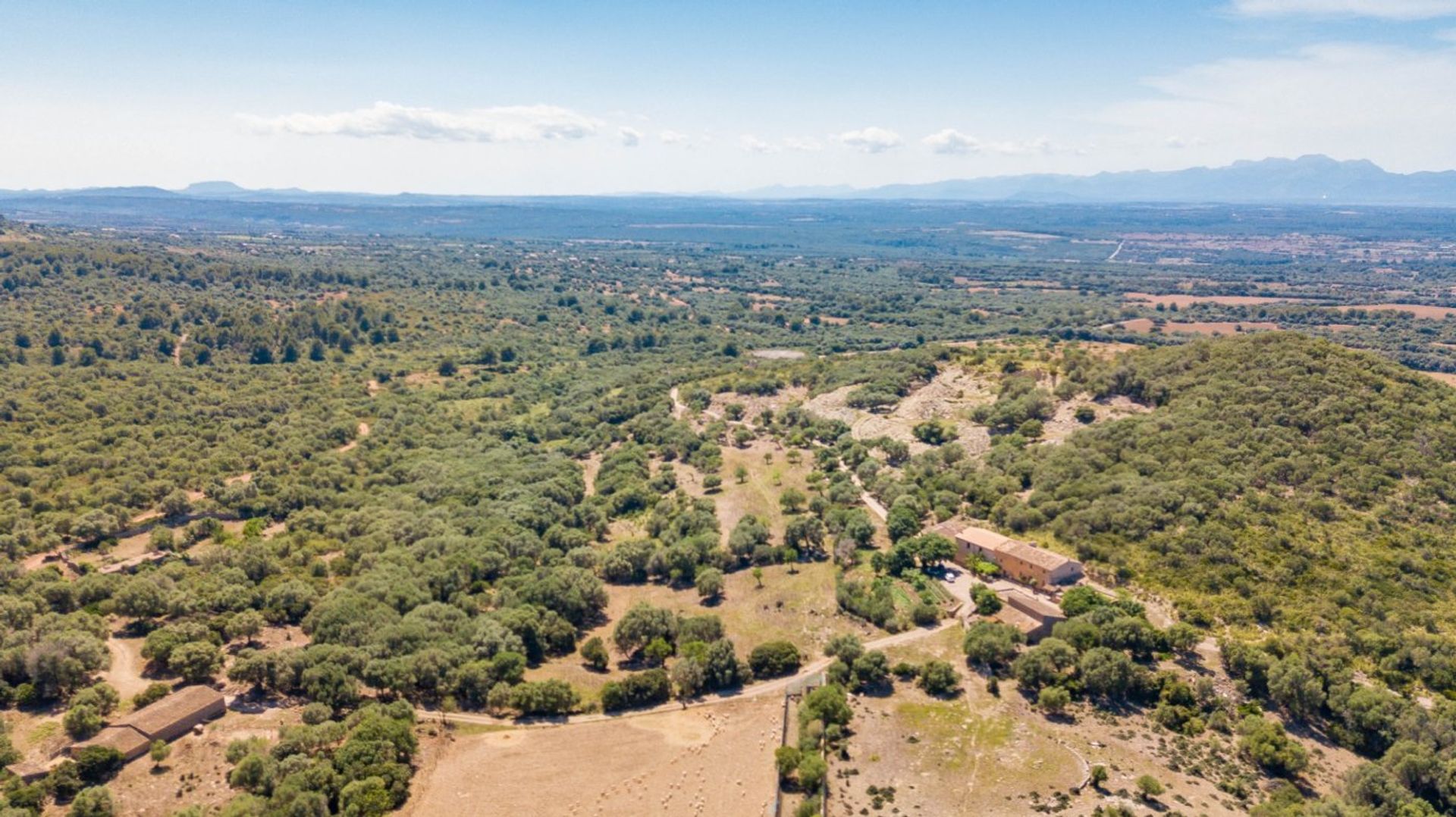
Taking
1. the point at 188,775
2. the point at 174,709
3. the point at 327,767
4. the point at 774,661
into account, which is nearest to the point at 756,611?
the point at 774,661

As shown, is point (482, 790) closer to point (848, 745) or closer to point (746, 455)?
point (848, 745)

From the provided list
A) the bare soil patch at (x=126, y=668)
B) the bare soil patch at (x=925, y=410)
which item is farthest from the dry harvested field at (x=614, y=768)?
the bare soil patch at (x=925, y=410)

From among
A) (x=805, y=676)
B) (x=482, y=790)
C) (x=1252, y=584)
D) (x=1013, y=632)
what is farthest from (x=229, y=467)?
(x=1252, y=584)

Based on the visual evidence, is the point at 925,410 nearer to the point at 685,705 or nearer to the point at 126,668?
the point at 685,705

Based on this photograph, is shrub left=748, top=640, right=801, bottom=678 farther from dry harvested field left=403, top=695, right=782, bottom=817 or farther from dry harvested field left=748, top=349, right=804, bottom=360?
dry harvested field left=748, top=349, right=804, bottom=360

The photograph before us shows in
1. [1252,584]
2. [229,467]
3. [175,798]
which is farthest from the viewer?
[229,467]

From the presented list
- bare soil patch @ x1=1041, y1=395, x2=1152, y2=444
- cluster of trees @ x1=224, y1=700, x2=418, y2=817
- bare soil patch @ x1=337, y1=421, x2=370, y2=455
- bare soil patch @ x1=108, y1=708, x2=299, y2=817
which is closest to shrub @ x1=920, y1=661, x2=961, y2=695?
cluster of trees @ x1=224, y1=700, x2=418, y2=817
